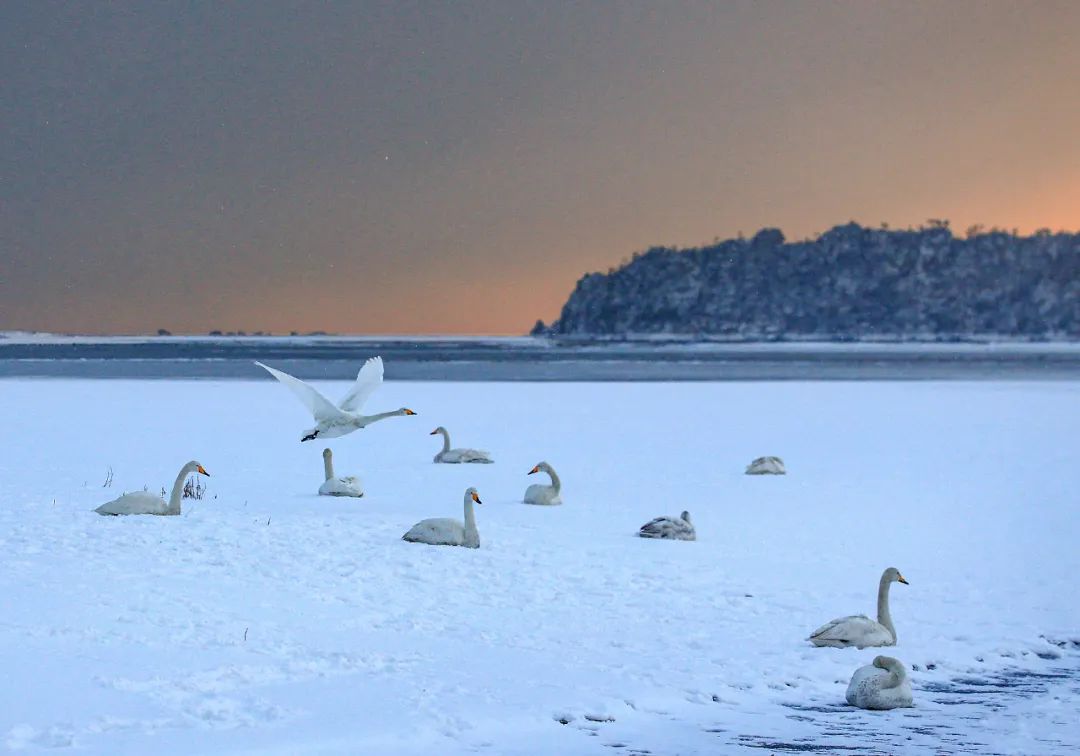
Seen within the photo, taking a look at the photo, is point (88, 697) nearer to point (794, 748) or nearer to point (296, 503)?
point (794, 748)

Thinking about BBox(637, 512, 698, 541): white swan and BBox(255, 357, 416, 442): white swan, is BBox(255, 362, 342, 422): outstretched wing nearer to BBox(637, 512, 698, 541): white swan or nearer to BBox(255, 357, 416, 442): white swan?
BBox(255, 357, 416, 442): white swan

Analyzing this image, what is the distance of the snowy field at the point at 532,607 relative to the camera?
24.8ft

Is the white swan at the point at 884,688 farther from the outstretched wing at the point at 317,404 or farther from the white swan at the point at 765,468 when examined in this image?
the white swan at the point at 765,468

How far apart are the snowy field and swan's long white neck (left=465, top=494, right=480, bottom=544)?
235 mm

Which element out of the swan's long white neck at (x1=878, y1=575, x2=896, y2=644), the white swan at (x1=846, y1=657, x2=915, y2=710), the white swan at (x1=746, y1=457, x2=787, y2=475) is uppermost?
the white swan at (x1=746, y1=457, x2=787, y2=475)

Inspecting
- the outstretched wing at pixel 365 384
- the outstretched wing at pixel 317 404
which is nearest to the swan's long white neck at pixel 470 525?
the outstretched wing at pixel 317 404

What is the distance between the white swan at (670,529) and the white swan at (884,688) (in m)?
5.47

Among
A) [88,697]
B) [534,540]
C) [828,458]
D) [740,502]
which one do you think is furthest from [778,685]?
[828,458]

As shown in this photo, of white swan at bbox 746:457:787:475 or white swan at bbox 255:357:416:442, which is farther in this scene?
white swan at bbox 746:457:787:475

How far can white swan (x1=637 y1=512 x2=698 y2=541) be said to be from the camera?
13523 mm

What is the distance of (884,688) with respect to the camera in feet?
26.2

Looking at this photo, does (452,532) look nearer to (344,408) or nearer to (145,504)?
(145,504)

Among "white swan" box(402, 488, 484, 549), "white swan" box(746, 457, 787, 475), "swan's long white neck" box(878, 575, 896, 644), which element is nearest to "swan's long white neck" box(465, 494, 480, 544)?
"white swan" box(402, 488, 484, 549)

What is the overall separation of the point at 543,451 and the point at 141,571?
40.9ft
